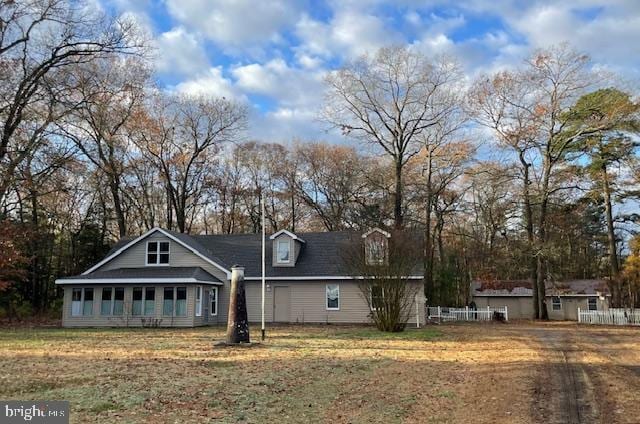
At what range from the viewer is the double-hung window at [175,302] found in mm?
25719

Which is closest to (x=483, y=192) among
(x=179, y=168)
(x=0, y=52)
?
(x=179, y=168)

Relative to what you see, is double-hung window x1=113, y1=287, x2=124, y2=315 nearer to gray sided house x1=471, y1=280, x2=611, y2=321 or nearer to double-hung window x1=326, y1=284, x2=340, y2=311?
double-hung window x1=326, y1=284, x2=340, y2=311

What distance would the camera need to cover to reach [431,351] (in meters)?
15.4

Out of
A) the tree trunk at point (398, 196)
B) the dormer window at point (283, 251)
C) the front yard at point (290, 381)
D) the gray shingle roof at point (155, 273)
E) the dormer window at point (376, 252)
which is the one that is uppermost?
the tree trunk at point (398, 196)

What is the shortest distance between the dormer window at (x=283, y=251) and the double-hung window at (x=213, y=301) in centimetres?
356

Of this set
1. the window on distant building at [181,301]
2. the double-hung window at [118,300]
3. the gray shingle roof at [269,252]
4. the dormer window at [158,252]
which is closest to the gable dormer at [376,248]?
the gray shingle roof at [269,252]

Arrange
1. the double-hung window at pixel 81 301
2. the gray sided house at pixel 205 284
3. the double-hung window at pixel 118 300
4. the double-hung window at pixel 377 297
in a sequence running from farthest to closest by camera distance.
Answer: the double-hung window at pixel 81 301 < the double-hung window at pixel 118 300 < the gray sided house at pixel 205 284 < the double-hung window at pixel 377 297

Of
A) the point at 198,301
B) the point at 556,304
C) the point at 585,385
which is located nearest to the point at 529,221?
the point at 556,304

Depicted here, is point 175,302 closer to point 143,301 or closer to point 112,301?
point 143,301

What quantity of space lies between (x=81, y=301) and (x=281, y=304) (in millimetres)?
9343

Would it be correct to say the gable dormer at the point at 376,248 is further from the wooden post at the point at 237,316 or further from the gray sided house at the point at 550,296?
the gray sided house at the point at 550,296

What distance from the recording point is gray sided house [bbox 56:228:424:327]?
2597cm

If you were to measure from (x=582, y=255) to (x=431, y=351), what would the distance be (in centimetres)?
4206

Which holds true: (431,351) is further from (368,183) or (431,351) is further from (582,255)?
(582,255)
